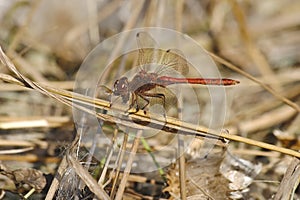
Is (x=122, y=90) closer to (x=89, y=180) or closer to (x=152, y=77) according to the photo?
(x=152, y=77)

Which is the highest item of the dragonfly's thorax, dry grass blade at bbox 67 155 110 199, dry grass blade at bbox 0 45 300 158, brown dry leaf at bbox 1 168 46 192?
the dragonfly's thorax

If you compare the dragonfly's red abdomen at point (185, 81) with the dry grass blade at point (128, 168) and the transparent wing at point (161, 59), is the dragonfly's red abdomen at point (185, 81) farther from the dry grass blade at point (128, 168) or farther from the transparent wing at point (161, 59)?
the dry grass blade at point (128, 168)

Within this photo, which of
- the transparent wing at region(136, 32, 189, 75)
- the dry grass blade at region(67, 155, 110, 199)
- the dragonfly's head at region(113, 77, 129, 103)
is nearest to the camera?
the dry grass blade at region(67, 155, 110, 199)

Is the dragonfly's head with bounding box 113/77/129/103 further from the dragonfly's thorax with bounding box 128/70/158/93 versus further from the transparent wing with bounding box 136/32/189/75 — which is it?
the transparent wing with bounding box 136/32/189/75

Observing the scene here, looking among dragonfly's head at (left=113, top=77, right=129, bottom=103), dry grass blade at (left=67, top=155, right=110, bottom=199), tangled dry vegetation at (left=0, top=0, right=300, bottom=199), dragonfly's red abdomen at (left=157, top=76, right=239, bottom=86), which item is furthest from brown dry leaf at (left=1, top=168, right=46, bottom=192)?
dragonfly's red abdomen at (left=157, top=76, right=239, bottom=86)

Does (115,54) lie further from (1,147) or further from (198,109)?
(1,147)

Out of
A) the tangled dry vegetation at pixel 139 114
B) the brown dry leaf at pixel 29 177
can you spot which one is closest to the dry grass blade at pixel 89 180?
the tangled dry vegetation at pixel 139 114
